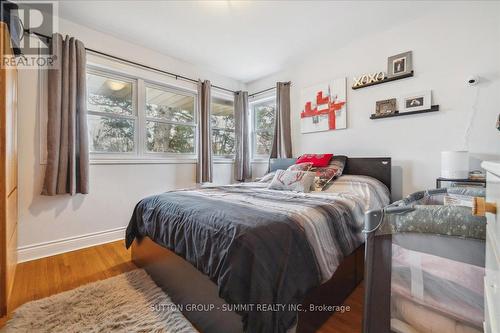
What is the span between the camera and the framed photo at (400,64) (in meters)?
2.29

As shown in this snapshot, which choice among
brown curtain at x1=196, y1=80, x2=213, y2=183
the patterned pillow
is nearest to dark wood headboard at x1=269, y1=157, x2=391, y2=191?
the patterned pillow

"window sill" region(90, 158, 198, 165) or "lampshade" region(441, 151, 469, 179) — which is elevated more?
"window sill" region(90, 158, 198, 165)

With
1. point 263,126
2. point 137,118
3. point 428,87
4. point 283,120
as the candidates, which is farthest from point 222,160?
point 428,87

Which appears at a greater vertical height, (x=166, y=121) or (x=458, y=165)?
(x=166, y=121)

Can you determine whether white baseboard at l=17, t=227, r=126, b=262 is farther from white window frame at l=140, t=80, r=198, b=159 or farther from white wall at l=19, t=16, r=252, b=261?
white window frame at l=140, t=80, r=198, b=159

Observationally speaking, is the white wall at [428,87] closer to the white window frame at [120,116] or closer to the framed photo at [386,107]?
the framed photo at [386,107]

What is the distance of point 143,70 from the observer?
9.41ft

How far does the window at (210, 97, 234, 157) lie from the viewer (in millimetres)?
3764

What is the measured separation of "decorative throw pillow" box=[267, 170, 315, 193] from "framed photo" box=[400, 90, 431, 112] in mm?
1260

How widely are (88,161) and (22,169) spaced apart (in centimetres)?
51

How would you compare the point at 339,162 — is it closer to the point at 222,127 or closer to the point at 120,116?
the point at 222,127

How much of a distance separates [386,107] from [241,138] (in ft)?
7.08

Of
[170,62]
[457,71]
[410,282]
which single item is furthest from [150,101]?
[457,71]

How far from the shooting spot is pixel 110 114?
2.69 m
